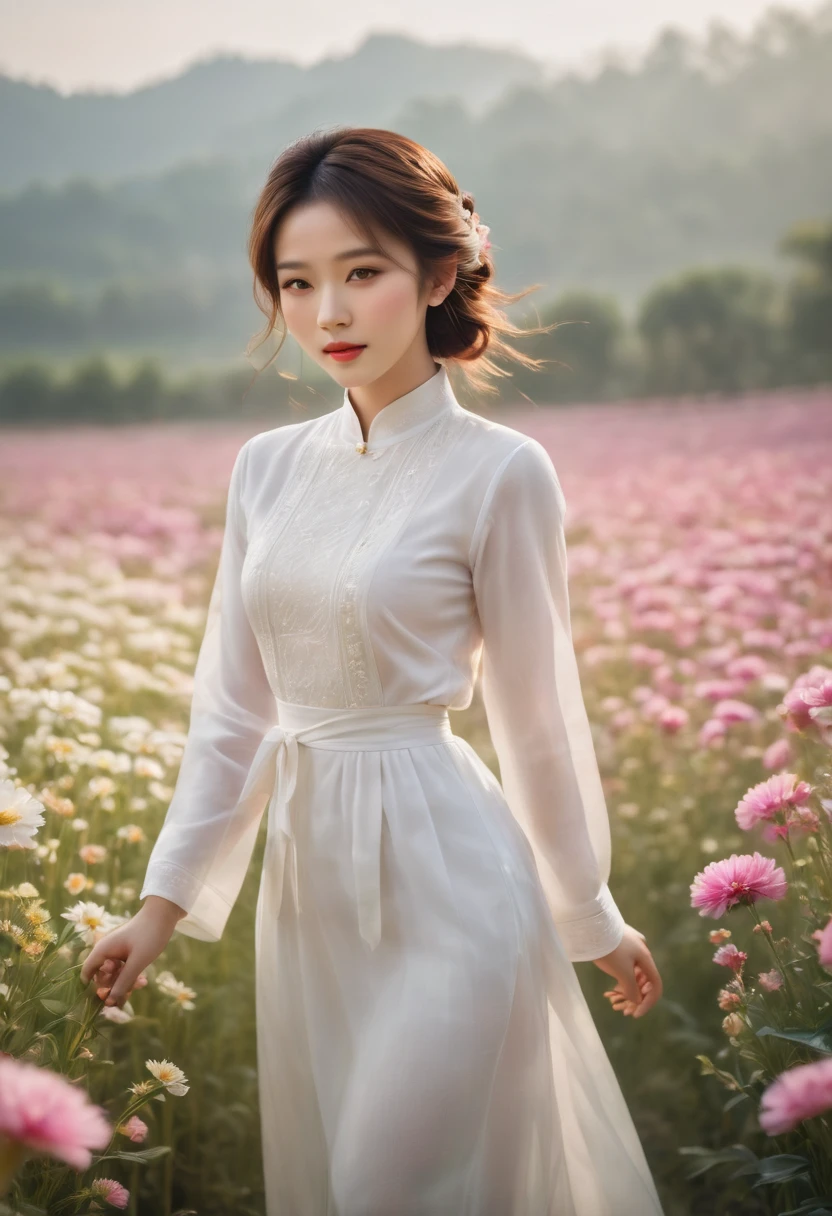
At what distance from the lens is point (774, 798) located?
1282 mm

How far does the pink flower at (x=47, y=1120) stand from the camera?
0.59m

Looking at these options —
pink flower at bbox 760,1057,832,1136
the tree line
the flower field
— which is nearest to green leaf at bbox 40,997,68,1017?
the flower field

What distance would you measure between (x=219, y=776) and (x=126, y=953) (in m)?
0.22

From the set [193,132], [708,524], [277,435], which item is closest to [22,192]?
[193,132]

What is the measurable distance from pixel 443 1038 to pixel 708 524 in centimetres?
209

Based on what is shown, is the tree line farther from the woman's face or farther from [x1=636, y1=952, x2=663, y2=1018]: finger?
[x1=636, y1=952, x2=663, y2=1018]: finger

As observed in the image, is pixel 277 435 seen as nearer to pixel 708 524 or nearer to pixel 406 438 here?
pixel 406 438

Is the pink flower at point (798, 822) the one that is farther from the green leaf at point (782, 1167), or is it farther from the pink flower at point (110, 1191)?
the pink flower at point (110, 1191)

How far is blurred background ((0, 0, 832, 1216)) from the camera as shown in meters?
1.72

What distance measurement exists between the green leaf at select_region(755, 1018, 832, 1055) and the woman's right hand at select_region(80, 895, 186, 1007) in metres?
0.63

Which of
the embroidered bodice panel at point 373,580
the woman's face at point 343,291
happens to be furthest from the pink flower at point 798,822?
the woman's face at point 343,291

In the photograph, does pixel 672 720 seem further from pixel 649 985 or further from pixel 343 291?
pixel 343 291

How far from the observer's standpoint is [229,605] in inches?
53.0

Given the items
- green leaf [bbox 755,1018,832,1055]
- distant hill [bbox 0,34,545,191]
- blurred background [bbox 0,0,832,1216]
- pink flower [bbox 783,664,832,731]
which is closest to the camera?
green leaf [bbox 755,1018,832,1055]
